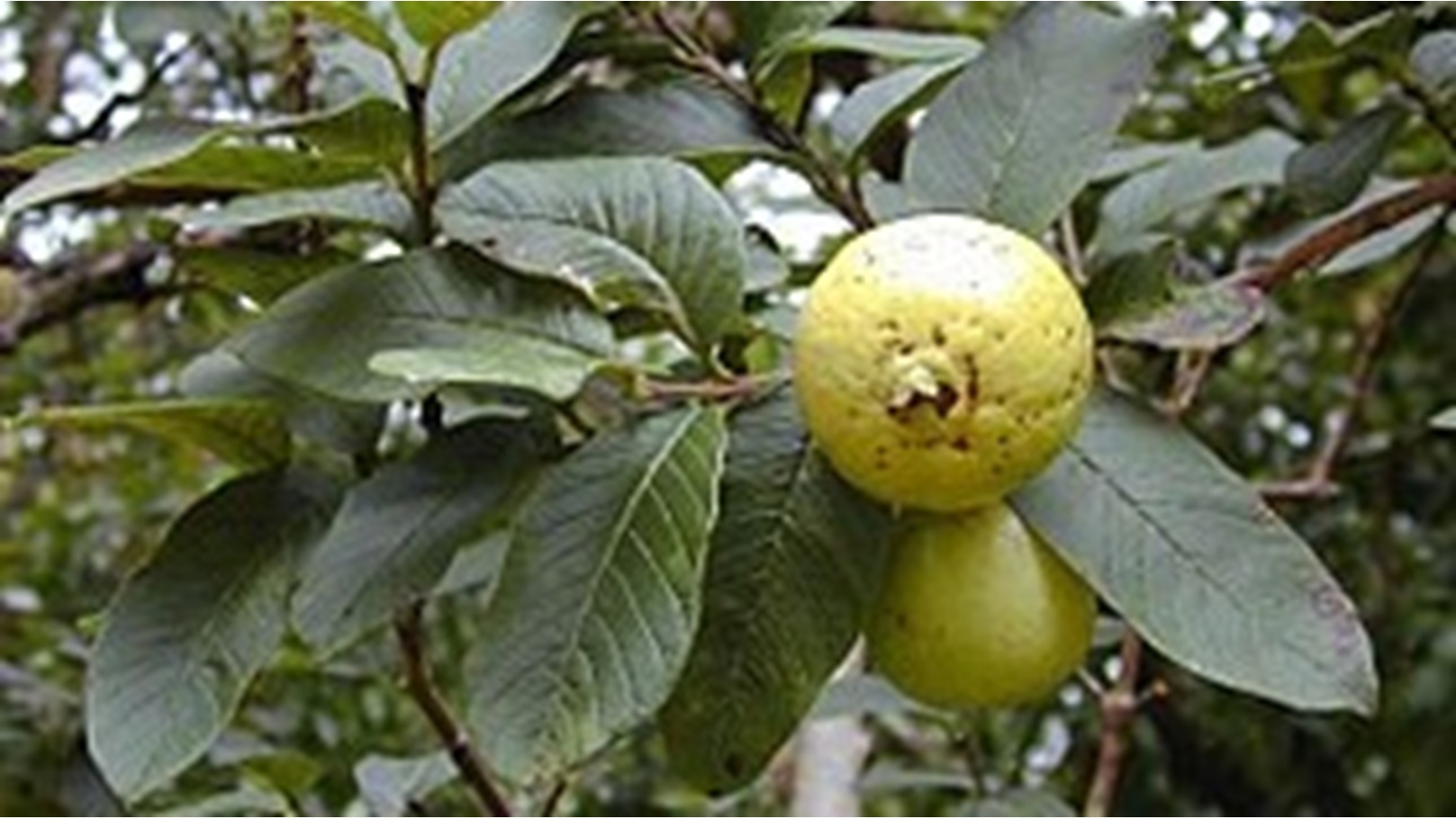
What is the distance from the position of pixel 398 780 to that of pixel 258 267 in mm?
501

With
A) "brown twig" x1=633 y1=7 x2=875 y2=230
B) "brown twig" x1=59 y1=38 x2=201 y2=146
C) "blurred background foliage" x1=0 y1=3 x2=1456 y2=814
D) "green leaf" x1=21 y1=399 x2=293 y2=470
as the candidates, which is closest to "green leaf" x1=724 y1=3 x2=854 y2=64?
"brown twig" x1=633 y1=7 x2=875 y2=230

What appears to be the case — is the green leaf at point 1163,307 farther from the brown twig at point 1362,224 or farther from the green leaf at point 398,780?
the green leaf at point 398,780

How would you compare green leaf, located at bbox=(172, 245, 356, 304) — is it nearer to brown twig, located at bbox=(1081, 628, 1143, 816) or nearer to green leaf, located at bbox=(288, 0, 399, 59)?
green leaf, located at bbox=(288, 0, 399, 59)

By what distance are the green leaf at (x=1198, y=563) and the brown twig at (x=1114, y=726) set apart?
0.50 m

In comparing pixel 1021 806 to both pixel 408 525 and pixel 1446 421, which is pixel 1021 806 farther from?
pixel 408 525

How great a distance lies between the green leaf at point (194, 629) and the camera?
31.6 inches

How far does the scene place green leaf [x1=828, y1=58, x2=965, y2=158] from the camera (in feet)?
3.10

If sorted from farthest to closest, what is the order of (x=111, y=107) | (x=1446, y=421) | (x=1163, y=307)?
(x=111, y=107)
(x=1446, y=421)
(x=1163, y=307)

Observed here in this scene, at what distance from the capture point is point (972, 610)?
757 millimetres

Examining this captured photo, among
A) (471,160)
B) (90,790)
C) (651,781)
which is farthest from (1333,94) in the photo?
(471,160)

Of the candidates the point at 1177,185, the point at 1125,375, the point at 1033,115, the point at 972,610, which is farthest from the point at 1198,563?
the point at 1125,375

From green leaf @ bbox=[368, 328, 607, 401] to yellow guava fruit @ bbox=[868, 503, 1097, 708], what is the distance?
13 centimetres

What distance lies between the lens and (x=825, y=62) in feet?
5.38

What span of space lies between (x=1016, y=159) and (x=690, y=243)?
14cm
